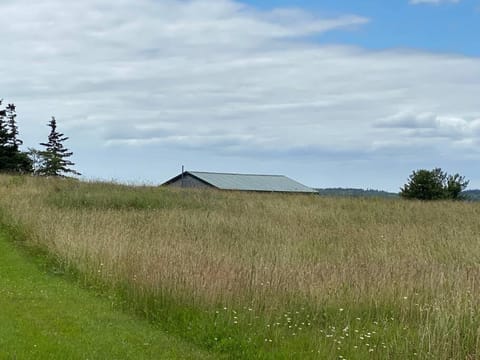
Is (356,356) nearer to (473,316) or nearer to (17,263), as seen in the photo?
(473,316)

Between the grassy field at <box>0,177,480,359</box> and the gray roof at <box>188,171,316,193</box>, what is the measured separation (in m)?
48.1

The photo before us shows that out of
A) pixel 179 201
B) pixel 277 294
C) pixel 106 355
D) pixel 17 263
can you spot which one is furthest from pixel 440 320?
pixel 179 201

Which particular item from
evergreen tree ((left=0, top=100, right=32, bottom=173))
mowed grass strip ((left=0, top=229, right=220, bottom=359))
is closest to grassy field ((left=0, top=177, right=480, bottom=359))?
mowed grass strip ((left=0, top=229, right=220, bottom=359))

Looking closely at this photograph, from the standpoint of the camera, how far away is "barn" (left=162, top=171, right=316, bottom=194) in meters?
68.4

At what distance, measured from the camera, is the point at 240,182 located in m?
71.8

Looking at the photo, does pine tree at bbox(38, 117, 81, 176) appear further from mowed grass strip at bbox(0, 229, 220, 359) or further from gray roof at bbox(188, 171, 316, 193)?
mowed grass strip at bbox(0, 229, 220, 359)

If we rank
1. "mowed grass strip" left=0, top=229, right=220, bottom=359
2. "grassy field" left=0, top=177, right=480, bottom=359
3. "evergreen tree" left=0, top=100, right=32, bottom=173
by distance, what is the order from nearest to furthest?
"mowed grass strip" left=0, top=229, right=220, bottom=359
"grassy field" left=0, top=177, right=480, bottom=359
"evergreen tree" left=0, top=100, right=32, bottom=173

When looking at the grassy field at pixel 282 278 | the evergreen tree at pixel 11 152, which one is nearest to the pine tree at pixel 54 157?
the evergreen tree at pixel 11 152

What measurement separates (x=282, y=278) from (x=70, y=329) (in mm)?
3397

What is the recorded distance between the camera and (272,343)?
755 centimetres

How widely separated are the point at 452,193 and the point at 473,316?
199 feet

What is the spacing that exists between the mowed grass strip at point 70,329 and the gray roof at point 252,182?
184 feet

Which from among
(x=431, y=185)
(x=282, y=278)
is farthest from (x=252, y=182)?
(x=282, y=278)

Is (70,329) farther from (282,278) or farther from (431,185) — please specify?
(431,185)
